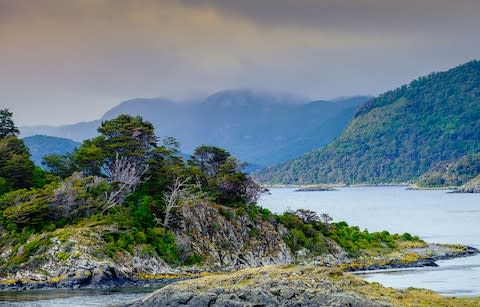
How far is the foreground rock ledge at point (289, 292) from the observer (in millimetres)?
54375

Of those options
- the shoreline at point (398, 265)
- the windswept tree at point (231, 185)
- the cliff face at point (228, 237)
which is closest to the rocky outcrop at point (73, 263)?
the cliff face at point (228, 237)

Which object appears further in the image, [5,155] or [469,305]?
[5,155]

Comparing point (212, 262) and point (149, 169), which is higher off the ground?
point (149, 169)

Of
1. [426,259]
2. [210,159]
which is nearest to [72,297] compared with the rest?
[426,259]

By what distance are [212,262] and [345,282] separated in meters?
32.4

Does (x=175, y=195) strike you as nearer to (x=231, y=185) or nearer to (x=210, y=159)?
(x=231, y=185)

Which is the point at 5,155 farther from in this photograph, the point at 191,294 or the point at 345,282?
the point at 345,282

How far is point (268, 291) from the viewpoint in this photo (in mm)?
56156

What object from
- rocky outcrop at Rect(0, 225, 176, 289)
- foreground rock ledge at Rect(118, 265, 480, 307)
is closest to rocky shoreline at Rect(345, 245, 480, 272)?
rocky outcrop at Rect(0, 225, 176, 289)

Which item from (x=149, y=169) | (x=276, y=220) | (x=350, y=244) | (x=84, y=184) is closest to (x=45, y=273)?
(x=84, y=184)

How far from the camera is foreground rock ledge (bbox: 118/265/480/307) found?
5438 cm

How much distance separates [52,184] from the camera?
9269 centimetres

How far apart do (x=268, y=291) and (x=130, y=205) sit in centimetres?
3905

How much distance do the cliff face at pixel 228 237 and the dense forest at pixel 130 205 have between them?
0.52ft
